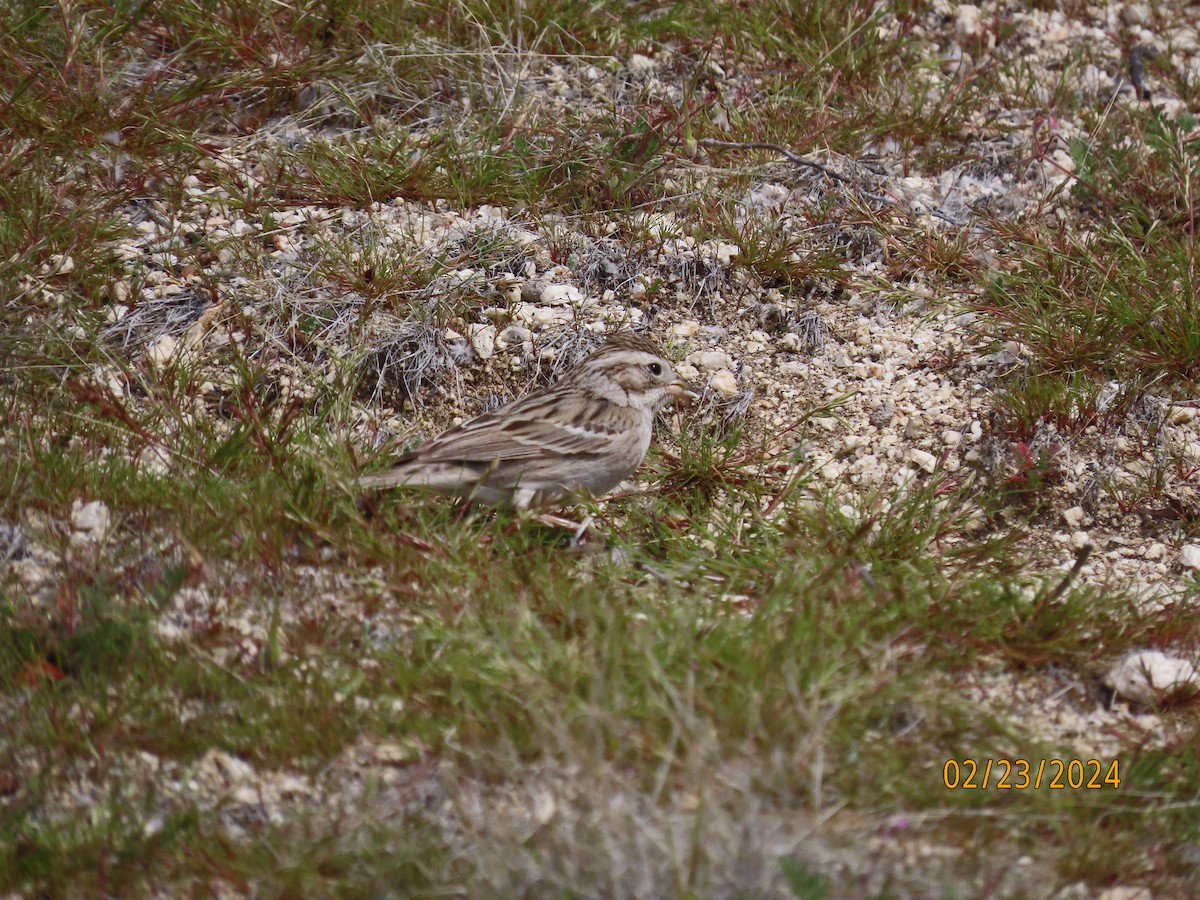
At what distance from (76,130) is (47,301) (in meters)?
1.23

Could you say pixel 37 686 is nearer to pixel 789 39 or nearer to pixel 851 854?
pixel 851 854

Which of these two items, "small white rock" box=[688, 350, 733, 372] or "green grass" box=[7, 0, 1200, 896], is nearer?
"green grass" box=[7, 0, 1200, 896]

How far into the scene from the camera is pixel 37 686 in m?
4.38

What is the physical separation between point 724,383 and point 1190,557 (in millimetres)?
2515

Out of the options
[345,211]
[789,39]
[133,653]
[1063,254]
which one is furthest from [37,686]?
[789,39]

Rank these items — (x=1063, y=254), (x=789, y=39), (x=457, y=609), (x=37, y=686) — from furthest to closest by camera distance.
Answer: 1. (x=789, y=39)
2. (x=1063, y=254)
3. (x=457, y=609)
4. (x=37, y=686)

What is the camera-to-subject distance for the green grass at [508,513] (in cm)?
396

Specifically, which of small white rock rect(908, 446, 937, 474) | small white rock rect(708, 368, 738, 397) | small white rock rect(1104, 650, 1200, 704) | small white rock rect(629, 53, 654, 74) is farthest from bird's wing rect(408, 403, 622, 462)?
small white rock rect(629, 53, 654, 74)

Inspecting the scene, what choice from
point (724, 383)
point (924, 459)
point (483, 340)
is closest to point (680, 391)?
point (724, 383)

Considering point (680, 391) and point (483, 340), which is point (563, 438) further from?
point (483, 340)

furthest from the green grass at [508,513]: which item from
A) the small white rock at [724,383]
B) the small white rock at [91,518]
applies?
the small white rock at [724,383]

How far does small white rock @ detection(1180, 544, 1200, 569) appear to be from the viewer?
19.9 feet

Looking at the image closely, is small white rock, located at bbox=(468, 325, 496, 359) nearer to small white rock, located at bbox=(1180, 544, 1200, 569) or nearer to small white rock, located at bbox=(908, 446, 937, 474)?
small white rock, located at bbox=(908, 446, 937, 474)

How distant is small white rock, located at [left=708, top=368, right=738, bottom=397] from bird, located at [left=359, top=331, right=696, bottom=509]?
28 centimetres
